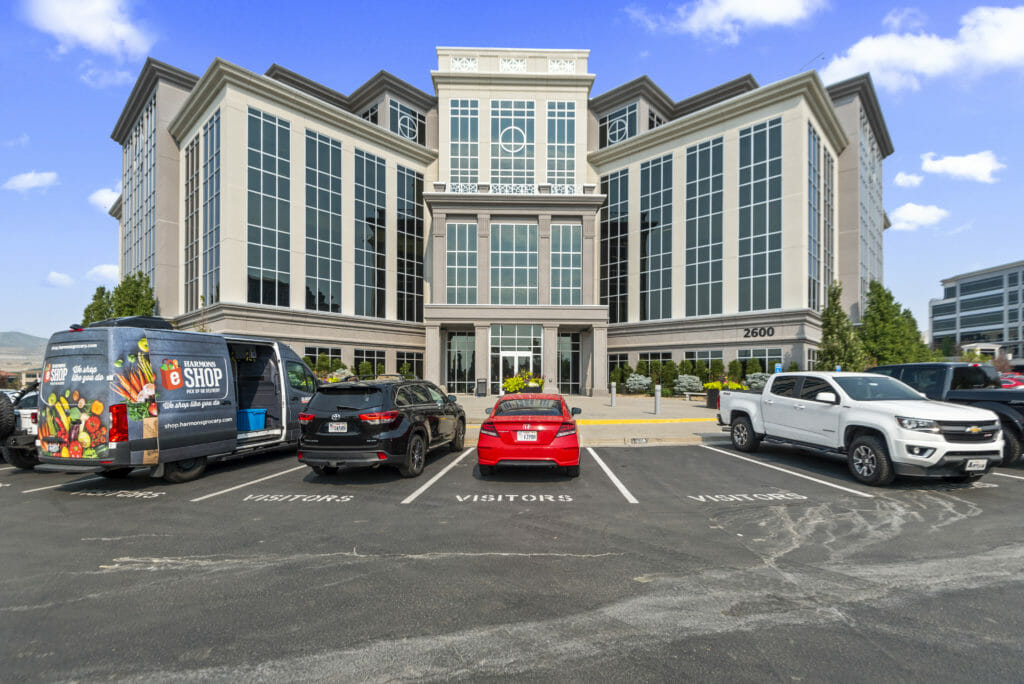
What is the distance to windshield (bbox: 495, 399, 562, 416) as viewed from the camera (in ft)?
29.7

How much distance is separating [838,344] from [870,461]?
2462cm

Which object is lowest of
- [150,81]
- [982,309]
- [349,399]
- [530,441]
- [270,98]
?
[530,441]

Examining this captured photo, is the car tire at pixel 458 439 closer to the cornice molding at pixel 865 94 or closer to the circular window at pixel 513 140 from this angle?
the circular window at pixel 513 140

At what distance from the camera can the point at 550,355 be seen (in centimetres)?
3553

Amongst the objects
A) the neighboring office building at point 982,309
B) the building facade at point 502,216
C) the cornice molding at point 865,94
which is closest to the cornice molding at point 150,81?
the building facade at point 502,216

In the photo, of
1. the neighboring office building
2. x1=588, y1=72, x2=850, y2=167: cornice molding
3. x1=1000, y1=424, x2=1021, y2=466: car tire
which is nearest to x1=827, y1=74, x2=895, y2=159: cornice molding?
x1=588, y1=72, x2=850, y2=167: cornice molding

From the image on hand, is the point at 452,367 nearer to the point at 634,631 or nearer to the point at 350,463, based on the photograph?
the point at 350,463

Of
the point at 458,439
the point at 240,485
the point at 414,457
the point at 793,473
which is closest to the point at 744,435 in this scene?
the point at 793,473

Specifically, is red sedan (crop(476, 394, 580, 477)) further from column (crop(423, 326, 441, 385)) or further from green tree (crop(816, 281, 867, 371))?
column (crop(423, 326, 441, 385))

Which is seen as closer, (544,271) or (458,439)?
(458,439)

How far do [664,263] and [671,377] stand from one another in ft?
30.7

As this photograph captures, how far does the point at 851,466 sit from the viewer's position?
863 cm

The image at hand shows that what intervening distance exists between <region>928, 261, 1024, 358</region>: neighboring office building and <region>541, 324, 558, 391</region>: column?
89909 mm

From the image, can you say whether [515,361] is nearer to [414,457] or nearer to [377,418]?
[414,457]
